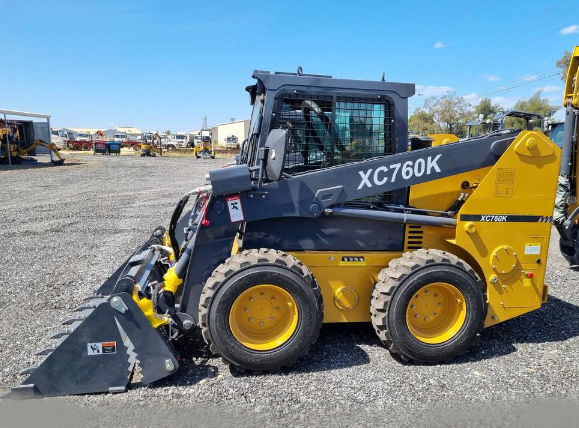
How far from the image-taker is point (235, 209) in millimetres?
4031

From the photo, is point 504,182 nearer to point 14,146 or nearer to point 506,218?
point 506,218

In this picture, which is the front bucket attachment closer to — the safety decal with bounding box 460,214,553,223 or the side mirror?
the side mirror

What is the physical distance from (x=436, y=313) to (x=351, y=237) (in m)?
1.08

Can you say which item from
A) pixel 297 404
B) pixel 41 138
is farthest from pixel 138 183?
pixel 297 404

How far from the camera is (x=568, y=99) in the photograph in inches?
260

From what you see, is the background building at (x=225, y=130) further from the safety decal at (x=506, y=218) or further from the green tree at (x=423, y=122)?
the safety decal at (x=506, y=218)

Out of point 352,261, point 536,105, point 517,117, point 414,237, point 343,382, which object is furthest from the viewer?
point 536,105

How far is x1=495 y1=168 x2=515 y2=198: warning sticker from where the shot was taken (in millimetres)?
4199

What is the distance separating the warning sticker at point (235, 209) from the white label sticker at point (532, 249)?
277cm

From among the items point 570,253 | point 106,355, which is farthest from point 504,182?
point 570,253

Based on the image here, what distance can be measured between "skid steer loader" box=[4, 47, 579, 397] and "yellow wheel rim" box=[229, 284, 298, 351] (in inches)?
0.5

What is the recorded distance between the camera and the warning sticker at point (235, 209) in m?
4.02

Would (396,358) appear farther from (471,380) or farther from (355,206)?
(355,206)

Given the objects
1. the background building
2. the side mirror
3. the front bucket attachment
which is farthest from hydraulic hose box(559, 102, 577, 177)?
the background building
